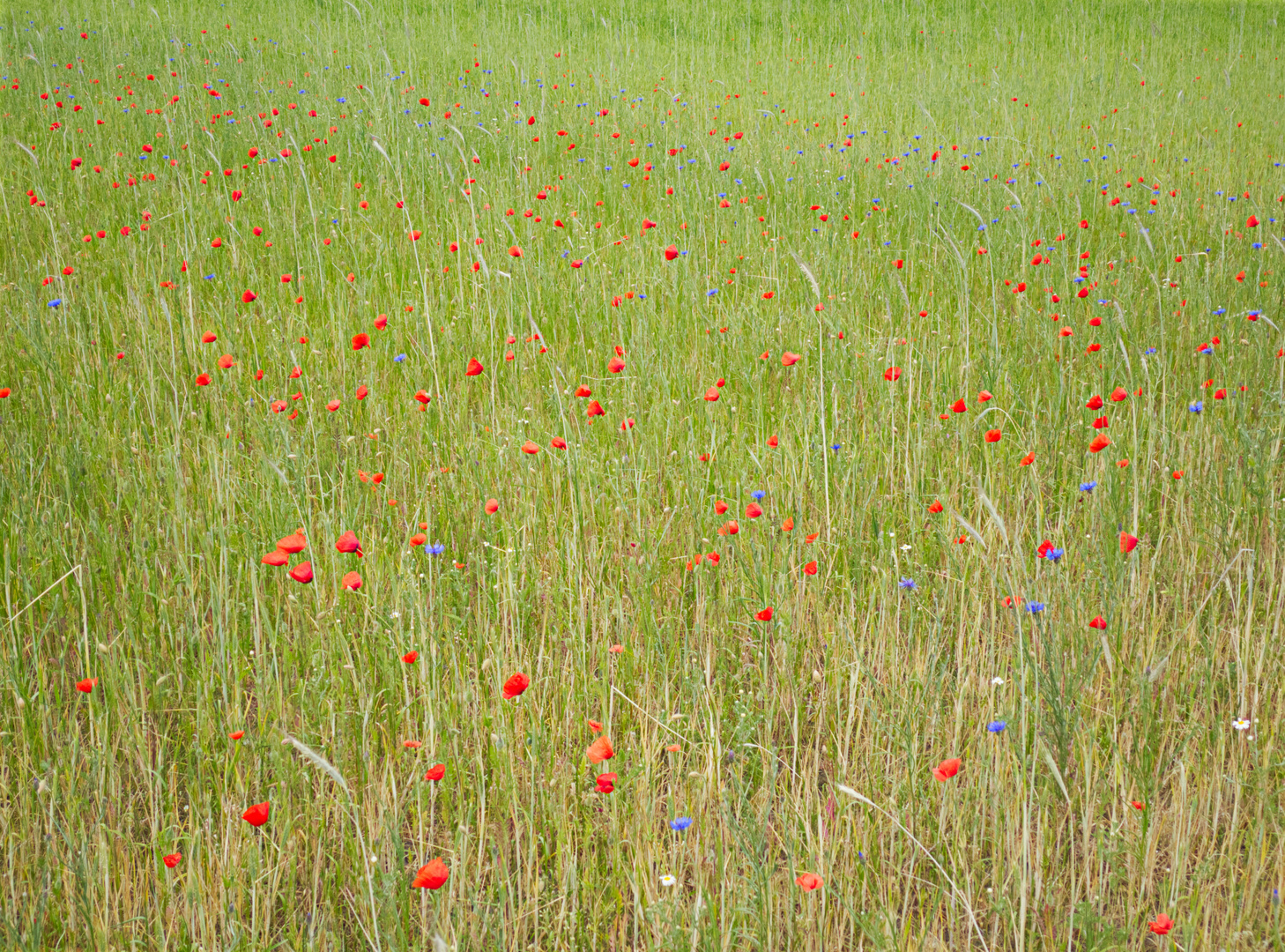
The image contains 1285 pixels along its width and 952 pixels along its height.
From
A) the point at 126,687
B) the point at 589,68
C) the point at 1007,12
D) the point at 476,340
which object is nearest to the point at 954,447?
the point at 476,340

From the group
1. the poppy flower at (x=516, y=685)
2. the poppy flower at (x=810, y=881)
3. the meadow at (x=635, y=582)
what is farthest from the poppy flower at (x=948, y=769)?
the poppy flower at (x=516, y=685)

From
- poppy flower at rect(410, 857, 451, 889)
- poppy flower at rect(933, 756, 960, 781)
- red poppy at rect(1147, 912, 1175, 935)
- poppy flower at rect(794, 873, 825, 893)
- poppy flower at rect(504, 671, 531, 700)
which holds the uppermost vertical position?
poppy flower at rect(504, 671, 531, 700)

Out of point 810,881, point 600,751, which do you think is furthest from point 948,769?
point 600,751

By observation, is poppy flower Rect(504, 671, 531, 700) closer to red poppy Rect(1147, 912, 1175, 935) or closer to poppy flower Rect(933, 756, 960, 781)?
poppy flower Rect(933, 756, 960, 781)

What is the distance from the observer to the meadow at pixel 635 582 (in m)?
1.20

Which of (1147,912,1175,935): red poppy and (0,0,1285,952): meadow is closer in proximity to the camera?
(1147,912,1175,935): red poppy

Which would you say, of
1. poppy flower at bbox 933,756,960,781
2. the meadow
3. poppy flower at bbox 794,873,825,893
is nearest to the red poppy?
the meadow

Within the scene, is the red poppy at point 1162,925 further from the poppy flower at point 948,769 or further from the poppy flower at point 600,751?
the poppy flower at point 600,751

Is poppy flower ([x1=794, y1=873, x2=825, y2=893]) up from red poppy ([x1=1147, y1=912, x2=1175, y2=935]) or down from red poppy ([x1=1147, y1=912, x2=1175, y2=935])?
up

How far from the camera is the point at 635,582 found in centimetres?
178

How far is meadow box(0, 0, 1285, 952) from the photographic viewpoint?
47.1 inches

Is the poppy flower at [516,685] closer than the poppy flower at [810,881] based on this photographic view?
No

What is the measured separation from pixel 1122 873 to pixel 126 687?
5.23 ft

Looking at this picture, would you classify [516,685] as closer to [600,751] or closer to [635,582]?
[600,751]
